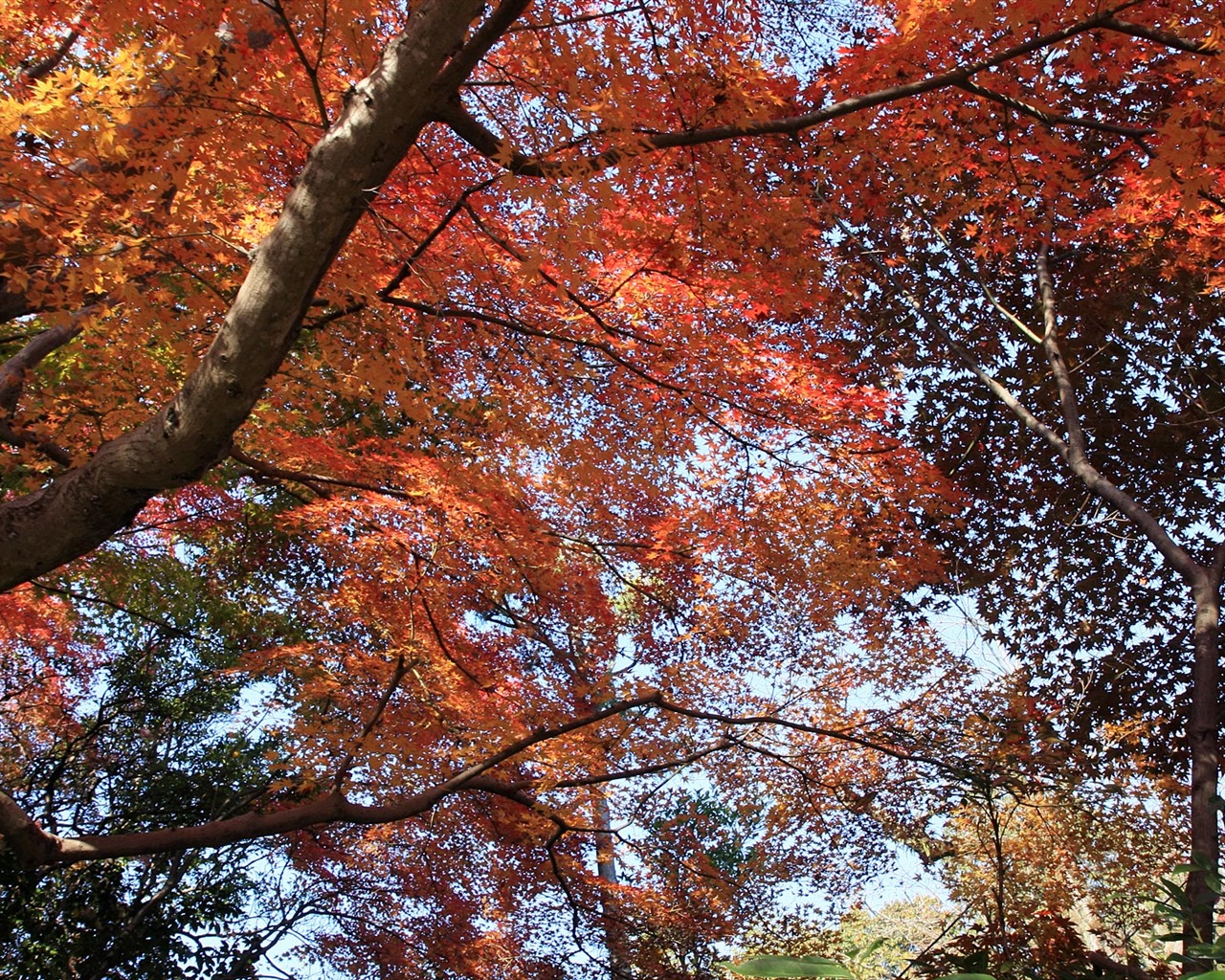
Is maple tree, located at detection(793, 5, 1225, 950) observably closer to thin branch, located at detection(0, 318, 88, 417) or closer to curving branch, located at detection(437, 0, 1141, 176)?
curving branch, located at detection(437, 0, 1141, 176)

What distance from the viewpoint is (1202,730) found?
6016 mm

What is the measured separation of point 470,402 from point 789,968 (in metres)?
4.16

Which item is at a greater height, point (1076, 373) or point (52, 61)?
point (1076, 373)

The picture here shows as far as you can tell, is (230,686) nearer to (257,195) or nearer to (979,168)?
(257,195)

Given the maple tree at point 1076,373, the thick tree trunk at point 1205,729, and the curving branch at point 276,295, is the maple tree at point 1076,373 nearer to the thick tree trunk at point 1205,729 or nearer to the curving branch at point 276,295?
the thick tree trunk at point 1205,729

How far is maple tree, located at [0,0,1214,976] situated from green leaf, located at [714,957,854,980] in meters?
2.54

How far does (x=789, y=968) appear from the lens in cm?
117

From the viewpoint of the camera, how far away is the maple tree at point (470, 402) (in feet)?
11.1

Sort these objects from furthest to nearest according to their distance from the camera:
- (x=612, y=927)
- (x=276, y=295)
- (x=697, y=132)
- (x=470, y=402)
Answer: (x=612, y=927) < (x=470, y=402) < (x=697, y=132) < (x=276, y=295)

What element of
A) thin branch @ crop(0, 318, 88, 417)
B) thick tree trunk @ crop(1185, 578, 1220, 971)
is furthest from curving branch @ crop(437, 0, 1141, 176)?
thick tree trunk @ crop(1185, 578, 1220, 971)

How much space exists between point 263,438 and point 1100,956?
17.8 feet

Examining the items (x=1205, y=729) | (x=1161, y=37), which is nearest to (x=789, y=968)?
(x=1161, y=37)

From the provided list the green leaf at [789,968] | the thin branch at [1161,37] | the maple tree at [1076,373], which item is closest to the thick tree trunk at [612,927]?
the maple tree at [1076,373]

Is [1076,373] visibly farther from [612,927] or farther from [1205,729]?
[612,927]
